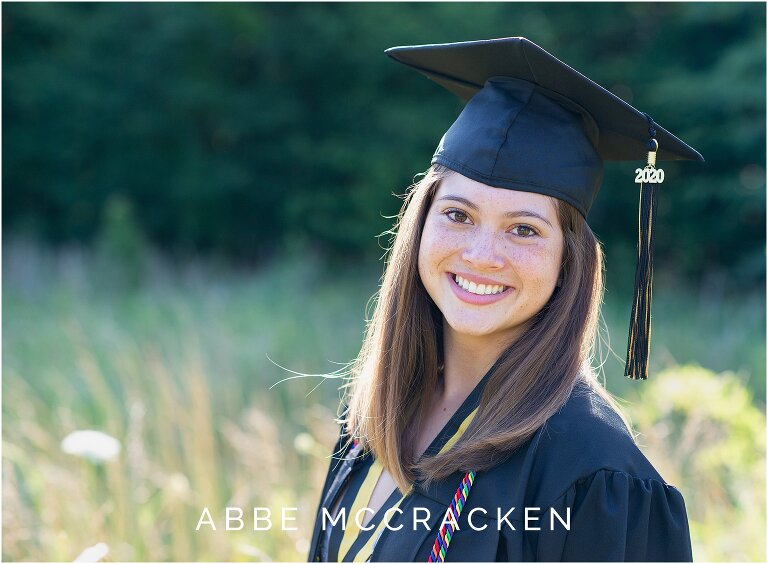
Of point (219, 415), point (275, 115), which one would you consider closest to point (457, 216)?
point (219, 415)

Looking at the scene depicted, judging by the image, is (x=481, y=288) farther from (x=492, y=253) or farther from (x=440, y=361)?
(x=440, y=361)

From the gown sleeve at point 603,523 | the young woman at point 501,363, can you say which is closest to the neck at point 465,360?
the young woman at point 501,363

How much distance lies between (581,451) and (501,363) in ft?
1.12

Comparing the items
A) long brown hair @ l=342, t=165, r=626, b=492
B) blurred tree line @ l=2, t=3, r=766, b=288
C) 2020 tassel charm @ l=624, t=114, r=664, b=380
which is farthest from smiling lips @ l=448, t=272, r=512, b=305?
blurred tree line @ l=2, t=3, r=766, b=288

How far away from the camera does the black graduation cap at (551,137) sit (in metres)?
1.99

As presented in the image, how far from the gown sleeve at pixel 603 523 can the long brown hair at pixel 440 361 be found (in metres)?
0.17

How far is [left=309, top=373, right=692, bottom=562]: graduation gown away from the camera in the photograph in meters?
1.65

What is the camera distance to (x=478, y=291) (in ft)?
6.51

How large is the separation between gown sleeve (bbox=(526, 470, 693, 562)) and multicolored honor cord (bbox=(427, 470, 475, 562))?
17 centimetres

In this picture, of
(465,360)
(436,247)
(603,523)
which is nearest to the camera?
(603,523)

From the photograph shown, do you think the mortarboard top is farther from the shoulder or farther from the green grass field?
the green grass field

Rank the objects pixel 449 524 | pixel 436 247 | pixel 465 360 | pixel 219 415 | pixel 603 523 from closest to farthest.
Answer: pixel 603 523
pixel 449 524
pixel 436 247
pixel 465 360
pixel 219 415

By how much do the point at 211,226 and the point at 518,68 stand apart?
37.5 ft

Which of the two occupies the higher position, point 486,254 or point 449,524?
point 486,254
